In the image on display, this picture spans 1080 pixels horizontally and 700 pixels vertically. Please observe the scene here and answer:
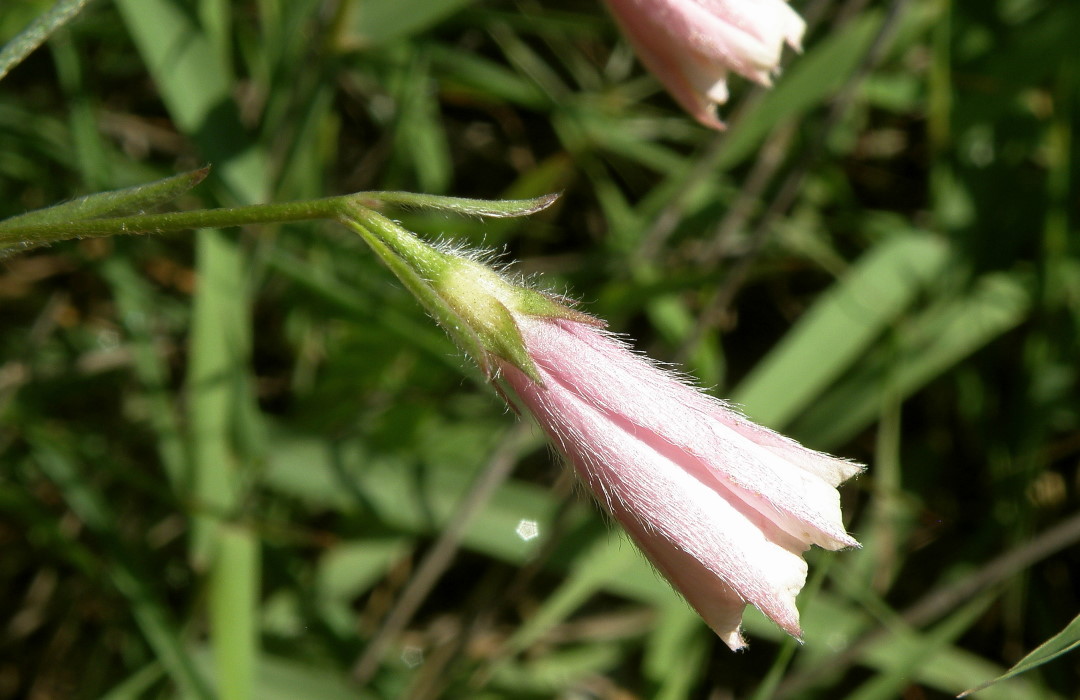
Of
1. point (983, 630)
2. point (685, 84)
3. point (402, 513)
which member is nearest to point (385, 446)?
point (402, 513)

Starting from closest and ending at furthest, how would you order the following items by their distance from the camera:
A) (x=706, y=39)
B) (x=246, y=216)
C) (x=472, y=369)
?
(x=246, y=216)
(x=706, y=39)
(x=472, y=369)

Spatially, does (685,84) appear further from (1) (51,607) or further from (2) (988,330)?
(1) (51,607)

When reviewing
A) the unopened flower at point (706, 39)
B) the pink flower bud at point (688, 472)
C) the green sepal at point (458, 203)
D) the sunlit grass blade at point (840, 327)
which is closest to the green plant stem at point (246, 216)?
the green sepal at point (458, 203)

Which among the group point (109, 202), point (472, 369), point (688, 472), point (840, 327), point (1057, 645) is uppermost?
point (109, 202)

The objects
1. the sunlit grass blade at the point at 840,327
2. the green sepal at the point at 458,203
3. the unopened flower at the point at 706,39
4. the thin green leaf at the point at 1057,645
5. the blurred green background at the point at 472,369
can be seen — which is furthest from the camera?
the sunlit grass blade at the point at 840,327

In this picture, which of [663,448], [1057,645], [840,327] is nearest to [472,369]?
[840,327]

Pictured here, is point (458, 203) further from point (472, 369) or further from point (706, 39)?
point (472, 369)

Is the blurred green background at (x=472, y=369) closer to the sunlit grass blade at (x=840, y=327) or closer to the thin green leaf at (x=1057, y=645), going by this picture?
the sunlit grass blade at (x=840, y=327)

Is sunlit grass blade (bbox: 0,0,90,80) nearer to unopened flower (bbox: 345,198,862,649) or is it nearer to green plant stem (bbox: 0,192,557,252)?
green plant stem (bbox: 0,192,557,252)
